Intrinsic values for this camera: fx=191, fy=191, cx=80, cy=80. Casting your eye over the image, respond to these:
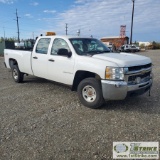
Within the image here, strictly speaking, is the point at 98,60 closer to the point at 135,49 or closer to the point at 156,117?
the point at 156,117

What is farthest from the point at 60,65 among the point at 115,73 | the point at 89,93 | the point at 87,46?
the point at 115,73

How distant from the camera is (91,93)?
16.1 feet

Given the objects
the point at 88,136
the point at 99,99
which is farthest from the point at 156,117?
the point at 88,136

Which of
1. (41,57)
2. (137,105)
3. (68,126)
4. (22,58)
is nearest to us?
(68,126)

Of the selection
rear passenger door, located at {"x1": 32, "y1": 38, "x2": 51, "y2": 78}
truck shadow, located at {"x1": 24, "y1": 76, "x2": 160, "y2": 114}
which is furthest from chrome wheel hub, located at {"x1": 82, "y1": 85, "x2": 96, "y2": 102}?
rear passenger door, located at {"x1": 32, "y1": 38, "x2": 51, "y2": 78}

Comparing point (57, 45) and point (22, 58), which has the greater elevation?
point (57, 45)

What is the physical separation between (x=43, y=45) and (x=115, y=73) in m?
2.93

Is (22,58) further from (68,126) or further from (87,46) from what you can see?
(68,126)

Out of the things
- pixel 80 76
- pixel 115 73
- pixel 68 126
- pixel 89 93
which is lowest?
pixel 68 126

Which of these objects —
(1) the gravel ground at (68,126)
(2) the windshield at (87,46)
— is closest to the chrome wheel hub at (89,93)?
(1) the gravel ground at (68,126)

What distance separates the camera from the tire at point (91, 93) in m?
4.67

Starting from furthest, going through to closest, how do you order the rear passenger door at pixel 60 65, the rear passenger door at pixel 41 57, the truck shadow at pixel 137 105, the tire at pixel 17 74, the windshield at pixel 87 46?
the tire at pixel 17 74, the rear passenger door at pixel 41 57, the windshield at pixel 87 46, the rear passenger door at pixel 60 65, the truck shadow at pixel 137 105

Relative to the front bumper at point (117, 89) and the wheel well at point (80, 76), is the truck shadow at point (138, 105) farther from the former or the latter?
the wheel well at point (80, 76)

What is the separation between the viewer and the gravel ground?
308cm
